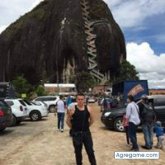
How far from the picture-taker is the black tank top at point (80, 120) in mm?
10047

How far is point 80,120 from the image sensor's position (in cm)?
1007

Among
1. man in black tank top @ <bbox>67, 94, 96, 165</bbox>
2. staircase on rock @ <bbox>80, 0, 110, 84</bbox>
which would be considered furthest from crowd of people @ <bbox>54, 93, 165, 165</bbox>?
Answer: staircase on rock @ <bbox>80, 0, 110, 84</bbox>

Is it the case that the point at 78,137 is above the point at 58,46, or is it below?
below

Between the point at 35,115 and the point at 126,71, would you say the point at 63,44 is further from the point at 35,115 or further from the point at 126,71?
the point at 35,115

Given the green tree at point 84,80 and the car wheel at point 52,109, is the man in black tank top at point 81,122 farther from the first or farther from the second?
the green tree at point 84,80

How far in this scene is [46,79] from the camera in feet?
429

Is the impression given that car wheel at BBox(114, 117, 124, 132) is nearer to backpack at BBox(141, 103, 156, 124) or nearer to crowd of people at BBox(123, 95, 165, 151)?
crowd of people at BBox(123, 95, 165, 151)

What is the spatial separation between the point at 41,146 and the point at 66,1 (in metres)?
125

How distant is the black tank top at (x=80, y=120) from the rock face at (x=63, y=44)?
118 metres

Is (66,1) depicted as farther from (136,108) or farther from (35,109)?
(136,108)

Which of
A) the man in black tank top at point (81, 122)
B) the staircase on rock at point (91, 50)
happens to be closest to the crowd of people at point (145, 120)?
the man in black tank top at point (81, 122)

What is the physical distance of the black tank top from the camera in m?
10.0

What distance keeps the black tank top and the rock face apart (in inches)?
4648

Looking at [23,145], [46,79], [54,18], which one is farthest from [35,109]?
[54,18]
